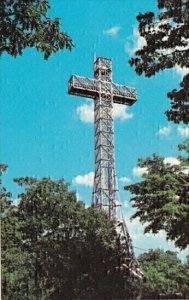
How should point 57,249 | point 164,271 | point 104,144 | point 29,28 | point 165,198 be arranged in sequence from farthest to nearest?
point 164,271 < point 104,144 < point 57,249 < point 165,198 < point 29,28

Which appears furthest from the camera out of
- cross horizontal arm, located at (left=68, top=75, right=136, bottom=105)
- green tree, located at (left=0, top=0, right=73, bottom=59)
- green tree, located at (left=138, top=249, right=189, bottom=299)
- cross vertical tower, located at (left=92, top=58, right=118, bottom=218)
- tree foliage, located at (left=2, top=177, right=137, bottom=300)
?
green tree, located at (left=138, top=249, right=189, bottom=299)

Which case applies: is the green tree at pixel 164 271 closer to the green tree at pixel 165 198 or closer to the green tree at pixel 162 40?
the green tree at pixel 165 198

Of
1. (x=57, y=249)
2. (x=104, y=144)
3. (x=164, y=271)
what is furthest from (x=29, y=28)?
(x=164, y=271)

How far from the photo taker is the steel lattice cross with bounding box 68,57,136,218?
3406 cm

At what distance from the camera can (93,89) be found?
3644 cm

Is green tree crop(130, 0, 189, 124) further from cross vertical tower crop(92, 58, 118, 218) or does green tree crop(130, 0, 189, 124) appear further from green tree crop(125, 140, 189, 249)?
cross vertical tower crop(92, 58, 118, 218)

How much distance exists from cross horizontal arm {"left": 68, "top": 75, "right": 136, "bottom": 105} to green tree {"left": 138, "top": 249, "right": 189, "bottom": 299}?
14098mm

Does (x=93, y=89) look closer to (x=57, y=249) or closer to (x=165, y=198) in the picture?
(x=57, y=249)

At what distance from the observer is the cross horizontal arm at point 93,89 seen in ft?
120

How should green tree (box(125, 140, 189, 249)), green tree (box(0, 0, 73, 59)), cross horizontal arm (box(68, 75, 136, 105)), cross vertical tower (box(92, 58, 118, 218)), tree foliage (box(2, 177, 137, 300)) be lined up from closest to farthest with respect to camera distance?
green tree (box(0, 0, 73, 59))
green tree (box(125, 140, 189, 249))
tree foliage (box(2, 177, 137, 300))
cross vertical tower (box(92, 58, 118, 218))
cross horizontal arm (box(68, 75, 136, 105))

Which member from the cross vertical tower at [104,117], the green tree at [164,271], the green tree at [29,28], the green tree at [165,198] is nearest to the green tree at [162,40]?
the green tree at [29,28]

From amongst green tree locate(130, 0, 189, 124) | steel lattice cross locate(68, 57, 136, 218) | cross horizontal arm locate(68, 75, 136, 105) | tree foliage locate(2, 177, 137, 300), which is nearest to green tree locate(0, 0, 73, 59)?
green tree locate(130, 0, 189, 124)

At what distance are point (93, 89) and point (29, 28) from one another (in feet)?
100

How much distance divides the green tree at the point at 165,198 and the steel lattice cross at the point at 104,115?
14.8 metres
